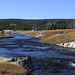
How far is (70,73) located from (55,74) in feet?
7.27

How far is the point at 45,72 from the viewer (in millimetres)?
28172

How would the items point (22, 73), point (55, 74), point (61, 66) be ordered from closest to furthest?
1. point (22, 73)
2. point (55, 74)
3. point (61, 66)

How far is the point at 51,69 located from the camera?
98.9 ft

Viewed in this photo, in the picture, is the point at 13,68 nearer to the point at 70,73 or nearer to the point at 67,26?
the point at 70,73

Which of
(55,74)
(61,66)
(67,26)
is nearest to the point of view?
(55,74)

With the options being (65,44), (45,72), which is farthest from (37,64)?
(65,44)

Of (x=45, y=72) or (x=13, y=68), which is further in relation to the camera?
(x=45, y=72)

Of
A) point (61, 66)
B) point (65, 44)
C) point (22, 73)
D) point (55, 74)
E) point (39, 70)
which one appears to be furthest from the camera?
point (65, 44)

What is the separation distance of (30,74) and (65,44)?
37.8m

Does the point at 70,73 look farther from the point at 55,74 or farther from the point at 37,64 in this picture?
→ the point at 37,64

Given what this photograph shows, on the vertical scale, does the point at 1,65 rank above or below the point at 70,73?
above

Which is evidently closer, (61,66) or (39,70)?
(39,70)

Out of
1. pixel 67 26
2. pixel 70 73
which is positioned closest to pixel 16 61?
pixel 70 73

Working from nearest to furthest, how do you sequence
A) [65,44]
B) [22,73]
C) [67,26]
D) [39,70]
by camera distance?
[22,73], [39,70], [65,44], [67,26]
